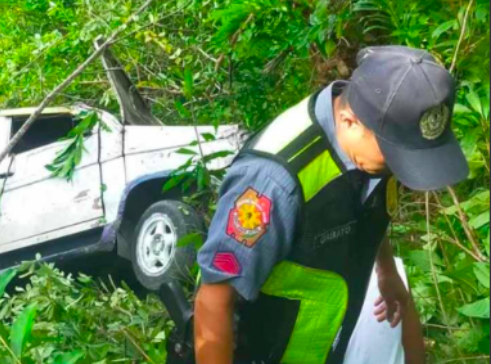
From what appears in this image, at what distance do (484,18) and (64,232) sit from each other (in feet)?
14.8

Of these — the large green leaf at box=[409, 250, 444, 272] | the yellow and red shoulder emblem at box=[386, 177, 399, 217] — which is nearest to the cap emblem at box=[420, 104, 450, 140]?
the yellow and red shoulder emblem at box=[386, 177, 399, 217]

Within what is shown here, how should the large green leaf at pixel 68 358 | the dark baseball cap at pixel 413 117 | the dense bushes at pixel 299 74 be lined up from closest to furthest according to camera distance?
the dark baseball cap at pixel 413 117 → the dense bushes at pixel 299 74 → the large green leaf at pixel 68 358

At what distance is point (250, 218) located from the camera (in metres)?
2.28

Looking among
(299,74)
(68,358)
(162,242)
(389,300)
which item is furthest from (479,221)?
(162,242)

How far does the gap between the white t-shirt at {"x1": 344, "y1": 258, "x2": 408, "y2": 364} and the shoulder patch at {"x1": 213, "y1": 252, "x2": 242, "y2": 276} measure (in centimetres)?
64

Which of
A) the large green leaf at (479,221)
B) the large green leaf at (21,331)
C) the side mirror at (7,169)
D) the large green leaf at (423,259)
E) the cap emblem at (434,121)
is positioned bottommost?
the side mirror at (7,169)

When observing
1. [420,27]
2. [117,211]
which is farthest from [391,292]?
[117,211]

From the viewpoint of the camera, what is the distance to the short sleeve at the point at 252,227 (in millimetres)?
2281

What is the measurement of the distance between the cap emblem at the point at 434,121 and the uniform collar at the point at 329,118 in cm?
20

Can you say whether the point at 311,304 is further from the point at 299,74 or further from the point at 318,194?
the point at 299,74

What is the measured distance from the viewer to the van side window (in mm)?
7348

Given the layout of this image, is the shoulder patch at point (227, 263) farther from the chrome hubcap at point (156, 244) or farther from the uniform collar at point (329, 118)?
the chrome hubcap at point (156, 244)

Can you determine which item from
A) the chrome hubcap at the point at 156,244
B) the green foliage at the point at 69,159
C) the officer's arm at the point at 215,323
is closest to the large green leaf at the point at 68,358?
the officer's arm at the point at 215,323

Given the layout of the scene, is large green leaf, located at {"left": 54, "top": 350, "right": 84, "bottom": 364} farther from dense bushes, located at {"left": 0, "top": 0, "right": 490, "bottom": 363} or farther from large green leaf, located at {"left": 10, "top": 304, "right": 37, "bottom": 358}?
dense bushes, located at {"left": 0, "top": 0, "right": 490, "bottom": 363}
